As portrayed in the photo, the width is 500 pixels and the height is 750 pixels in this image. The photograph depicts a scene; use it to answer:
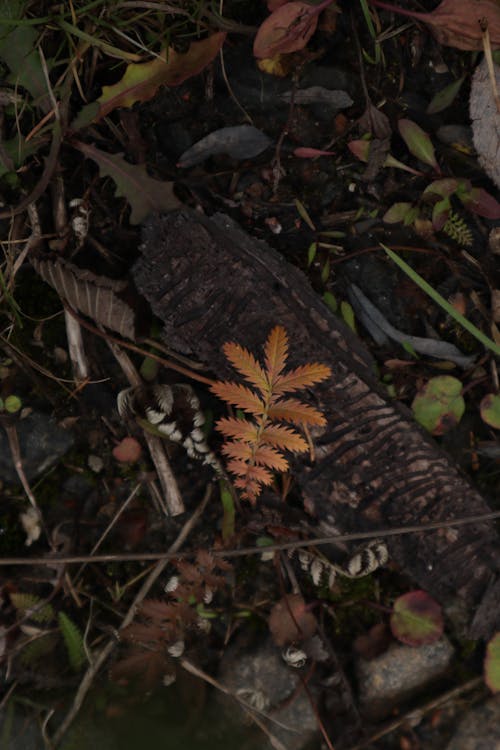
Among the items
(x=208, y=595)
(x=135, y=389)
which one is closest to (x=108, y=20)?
(x=135, y=389)

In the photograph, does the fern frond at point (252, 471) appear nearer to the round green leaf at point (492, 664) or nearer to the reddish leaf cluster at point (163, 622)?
the reddish leaf cluster at point (163, 622)

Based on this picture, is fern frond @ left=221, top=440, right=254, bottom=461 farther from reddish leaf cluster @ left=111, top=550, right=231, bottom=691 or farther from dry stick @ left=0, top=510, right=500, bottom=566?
reddish leaf cluster @ left=111, top=550, right=231, bottom=691

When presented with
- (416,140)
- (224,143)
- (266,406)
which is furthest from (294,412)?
(416,140)

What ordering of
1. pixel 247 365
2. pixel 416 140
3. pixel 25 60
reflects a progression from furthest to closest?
pixel 416 140, pixel 25 60, pixel 247 365

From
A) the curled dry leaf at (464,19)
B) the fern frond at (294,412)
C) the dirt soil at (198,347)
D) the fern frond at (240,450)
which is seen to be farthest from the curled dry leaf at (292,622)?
the curled dry leaf at (464,19)

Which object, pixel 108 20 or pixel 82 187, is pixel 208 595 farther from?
pixel 108 20

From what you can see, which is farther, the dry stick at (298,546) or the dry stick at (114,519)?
the dry stick at (114,519)

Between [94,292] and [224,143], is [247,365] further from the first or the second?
[224,143]
